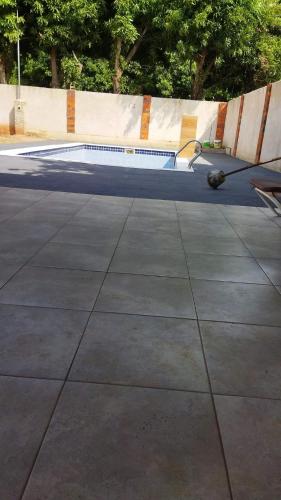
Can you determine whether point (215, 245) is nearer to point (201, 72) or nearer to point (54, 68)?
point (201, 72)

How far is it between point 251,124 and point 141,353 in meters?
14.4

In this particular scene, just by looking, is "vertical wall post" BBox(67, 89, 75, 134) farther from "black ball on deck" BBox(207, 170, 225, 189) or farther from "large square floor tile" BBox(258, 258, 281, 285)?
"large square floor tile" BBox(258, 258, 281, 285)

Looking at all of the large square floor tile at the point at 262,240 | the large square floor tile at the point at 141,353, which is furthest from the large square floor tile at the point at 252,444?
the large square floor tile at the point at 262,240

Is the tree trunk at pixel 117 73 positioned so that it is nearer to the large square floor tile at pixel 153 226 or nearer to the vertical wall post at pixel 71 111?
the vertical wall post at pixel 71 111

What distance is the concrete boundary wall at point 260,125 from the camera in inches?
485

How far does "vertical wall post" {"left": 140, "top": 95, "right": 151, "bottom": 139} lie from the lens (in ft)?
63.8

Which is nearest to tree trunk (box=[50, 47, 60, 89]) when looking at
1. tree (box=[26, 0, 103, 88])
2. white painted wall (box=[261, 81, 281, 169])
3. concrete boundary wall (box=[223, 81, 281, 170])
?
tree (box=[26, 0, 103, 88])

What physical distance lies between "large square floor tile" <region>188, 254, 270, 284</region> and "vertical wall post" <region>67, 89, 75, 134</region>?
1754 centimetres

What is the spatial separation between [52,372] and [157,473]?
749 millimetres

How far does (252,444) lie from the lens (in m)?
1.54

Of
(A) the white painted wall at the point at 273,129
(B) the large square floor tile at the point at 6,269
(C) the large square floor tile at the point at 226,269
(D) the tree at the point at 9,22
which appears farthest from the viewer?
(D) the tree at the point at 9,22

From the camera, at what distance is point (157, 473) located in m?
1.38

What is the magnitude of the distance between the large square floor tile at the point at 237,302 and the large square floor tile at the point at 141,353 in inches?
10.7

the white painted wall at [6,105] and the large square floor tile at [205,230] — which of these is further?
the white painted wall at [6,105]
